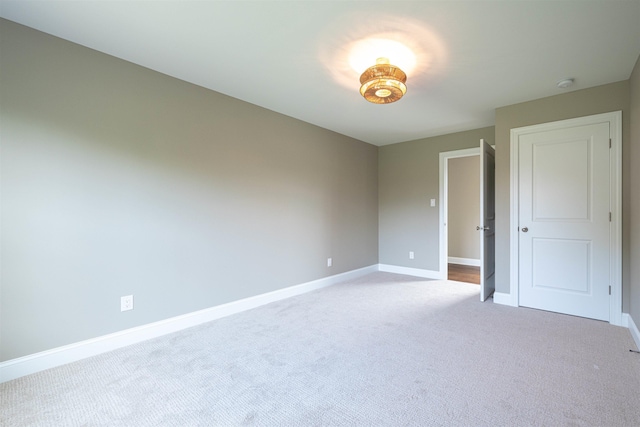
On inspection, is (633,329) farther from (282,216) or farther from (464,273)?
(282,216)

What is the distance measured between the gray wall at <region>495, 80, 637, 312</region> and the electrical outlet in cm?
383

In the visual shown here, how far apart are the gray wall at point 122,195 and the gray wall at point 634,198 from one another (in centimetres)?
329

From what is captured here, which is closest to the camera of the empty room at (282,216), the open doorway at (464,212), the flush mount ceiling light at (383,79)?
the empty room at (282,216)

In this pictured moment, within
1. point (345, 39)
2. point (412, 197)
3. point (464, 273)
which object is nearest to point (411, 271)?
point (464, 273)

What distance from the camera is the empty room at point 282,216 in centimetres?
175

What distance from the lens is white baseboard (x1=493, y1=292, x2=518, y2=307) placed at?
3.33 metres

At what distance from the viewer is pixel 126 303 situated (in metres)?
2.38

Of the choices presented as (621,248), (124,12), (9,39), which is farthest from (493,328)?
(9,39)

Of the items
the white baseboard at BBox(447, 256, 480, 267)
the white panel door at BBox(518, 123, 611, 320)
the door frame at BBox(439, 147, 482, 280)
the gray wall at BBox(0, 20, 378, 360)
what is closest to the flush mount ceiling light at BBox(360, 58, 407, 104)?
the gray wall at BBox(0, 20, 378, 360)

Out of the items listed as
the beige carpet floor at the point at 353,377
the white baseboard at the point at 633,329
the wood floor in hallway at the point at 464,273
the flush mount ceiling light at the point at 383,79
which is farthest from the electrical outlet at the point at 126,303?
the wood floor in hallway at the point at 464,273

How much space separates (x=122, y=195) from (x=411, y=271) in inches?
169

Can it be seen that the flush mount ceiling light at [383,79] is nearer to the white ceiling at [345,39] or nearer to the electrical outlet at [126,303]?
the white ceiling at [345,39]

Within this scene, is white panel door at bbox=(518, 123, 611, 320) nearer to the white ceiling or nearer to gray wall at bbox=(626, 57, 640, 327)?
gray wall at bbox=(626, 57, 640, 327)

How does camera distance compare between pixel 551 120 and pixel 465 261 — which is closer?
pixel 551 120
